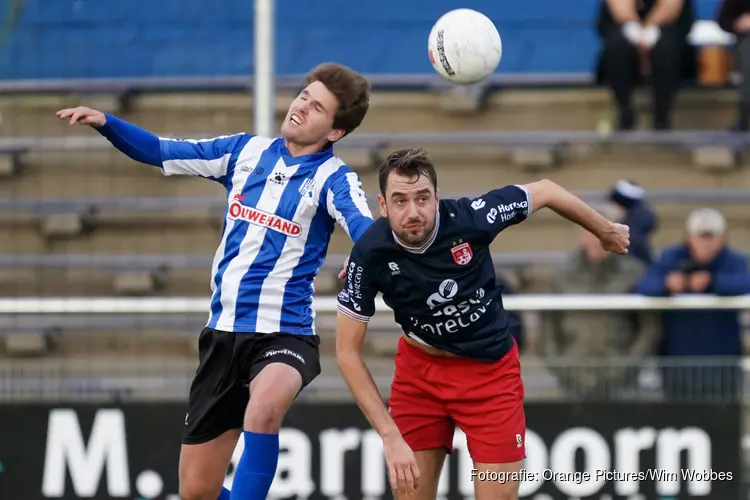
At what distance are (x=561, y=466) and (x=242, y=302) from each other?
2.75 m

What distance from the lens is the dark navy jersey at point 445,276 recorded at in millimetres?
5398

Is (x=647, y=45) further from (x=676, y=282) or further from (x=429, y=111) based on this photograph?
(x=676, y=282)

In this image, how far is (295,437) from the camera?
788cm

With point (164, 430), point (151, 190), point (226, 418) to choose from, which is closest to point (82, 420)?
point (164, 430)

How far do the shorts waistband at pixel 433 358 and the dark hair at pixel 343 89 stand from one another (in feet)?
3.12

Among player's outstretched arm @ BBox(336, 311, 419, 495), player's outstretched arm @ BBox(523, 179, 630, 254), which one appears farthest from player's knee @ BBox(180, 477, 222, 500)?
player's outstretched arm @ BBox(523, 179, 630, 254)

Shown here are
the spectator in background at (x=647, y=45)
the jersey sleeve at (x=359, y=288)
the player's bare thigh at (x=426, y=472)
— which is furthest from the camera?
the spectator in background at (x=647, y=45)

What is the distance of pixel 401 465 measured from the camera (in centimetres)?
507

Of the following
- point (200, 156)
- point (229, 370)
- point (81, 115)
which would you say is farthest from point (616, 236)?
point (81, 115)

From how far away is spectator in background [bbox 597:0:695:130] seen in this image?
929cm

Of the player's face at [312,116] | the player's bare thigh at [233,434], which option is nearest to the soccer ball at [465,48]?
the player's face at [312,116]

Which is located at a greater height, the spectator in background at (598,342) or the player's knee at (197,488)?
the spectator in background at (598,342)

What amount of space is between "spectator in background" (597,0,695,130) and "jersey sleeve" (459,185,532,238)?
4044 mm

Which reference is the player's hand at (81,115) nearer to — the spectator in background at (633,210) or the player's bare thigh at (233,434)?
the player's bare thigh at (233,434)
